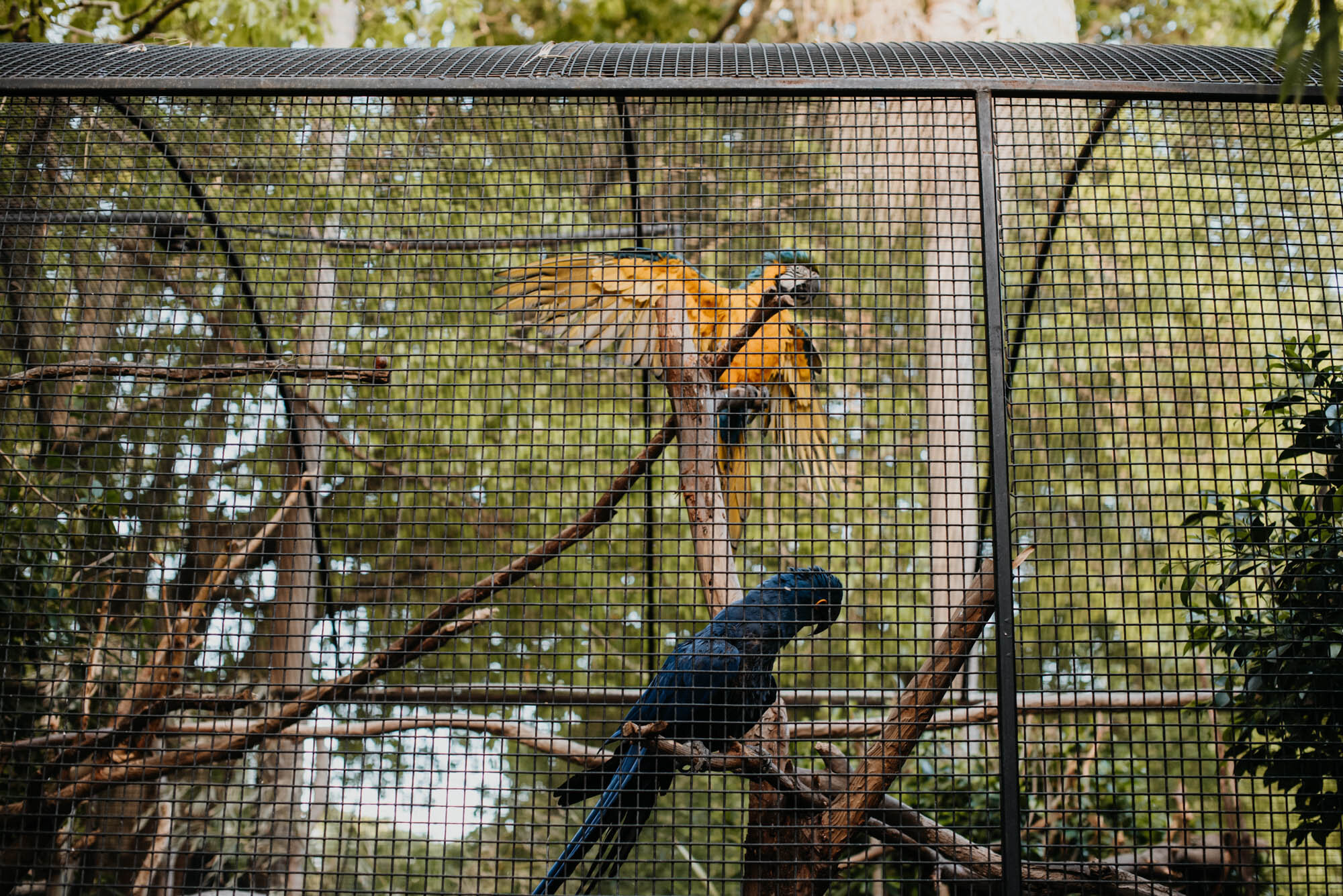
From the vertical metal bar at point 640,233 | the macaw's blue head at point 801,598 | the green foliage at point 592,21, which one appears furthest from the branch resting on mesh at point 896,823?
the green foliage at point 592,21

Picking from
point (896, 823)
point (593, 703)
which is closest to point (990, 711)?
point (896, 823)

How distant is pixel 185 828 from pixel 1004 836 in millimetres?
2951

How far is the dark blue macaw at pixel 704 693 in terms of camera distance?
1701mm

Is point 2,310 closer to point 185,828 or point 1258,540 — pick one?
point 185,828

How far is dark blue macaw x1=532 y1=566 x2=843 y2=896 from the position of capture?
1.70 metres

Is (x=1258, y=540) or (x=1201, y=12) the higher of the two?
(x=1201, y=12)

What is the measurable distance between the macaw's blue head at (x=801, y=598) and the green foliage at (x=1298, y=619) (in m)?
0.72

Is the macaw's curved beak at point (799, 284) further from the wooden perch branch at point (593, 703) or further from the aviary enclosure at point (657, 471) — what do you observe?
the wooden perch branch at point (593, 703)

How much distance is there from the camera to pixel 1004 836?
1.25 meters

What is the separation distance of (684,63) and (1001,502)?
0.95 m

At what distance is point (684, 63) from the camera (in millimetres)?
1596

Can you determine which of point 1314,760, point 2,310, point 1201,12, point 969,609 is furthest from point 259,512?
point 1201,12

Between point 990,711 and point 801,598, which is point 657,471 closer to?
point 801,598

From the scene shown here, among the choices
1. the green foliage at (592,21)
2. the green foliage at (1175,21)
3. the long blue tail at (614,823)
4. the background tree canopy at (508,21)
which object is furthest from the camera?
the green foliage at (592,21)
